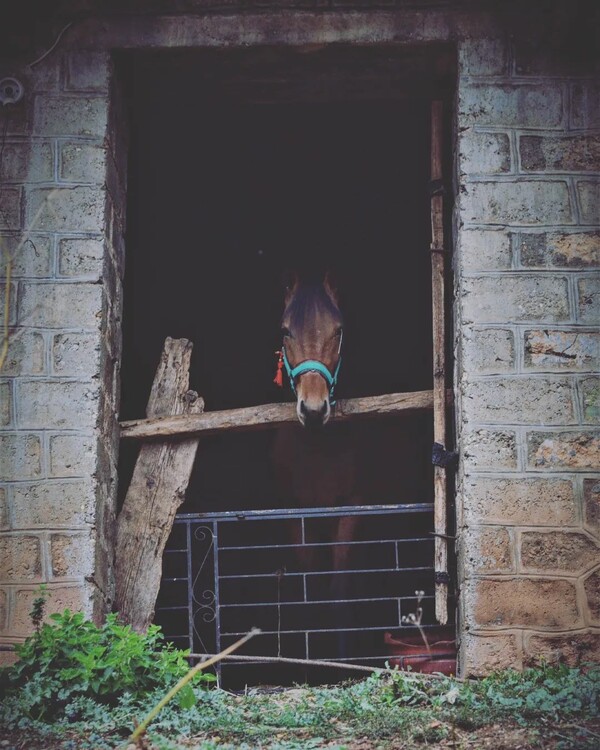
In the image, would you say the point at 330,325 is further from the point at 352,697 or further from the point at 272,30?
the point at 352,697

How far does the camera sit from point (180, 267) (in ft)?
26.3

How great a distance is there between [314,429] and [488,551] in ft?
4.11

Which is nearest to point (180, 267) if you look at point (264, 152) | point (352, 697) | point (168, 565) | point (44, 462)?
point (264, 152)

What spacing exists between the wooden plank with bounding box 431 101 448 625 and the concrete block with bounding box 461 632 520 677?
346 mm

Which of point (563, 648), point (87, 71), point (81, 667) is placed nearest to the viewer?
point (81, 667)

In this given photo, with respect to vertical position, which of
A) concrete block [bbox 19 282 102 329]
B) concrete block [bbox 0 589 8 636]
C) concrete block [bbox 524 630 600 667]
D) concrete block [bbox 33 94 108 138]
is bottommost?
concrete block [bbox 524 630 600 667]

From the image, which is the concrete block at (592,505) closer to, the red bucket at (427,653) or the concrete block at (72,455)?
the red bucket at (427,653)

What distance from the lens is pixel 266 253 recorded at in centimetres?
821

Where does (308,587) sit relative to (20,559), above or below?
below

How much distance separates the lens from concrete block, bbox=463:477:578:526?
14.3ft

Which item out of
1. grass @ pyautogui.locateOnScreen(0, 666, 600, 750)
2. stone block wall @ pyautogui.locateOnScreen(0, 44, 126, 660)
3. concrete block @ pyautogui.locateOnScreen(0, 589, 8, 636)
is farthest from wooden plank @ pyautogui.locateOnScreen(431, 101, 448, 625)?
concrete block @ pyautogui.locateOnScreen(0, 589, 8, 636)

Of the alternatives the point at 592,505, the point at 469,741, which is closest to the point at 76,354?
the point at 469,741

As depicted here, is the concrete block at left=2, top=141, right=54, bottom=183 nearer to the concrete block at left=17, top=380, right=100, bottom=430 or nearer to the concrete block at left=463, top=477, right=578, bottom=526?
the concrete block at left=17, top=380, right=100, bottom=430

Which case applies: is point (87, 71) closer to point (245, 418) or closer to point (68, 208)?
point (68, 208)
